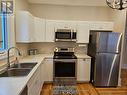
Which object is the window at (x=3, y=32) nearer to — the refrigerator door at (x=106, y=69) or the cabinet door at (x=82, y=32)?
the cabinet door at (x=82, y=32)

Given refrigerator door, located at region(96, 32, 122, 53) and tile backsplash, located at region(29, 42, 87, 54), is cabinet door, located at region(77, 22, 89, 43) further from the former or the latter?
refrigerator door, located at region(96, 32, 122, 53)

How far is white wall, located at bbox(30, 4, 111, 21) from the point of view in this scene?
489 centimetres

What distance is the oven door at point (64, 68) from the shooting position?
423 cm

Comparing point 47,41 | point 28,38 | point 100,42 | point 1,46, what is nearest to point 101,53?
point 100,42

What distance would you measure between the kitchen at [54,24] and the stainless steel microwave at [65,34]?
0.13m

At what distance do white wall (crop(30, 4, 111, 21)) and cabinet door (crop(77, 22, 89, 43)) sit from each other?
1.72 ft

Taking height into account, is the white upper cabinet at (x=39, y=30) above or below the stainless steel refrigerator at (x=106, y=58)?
above

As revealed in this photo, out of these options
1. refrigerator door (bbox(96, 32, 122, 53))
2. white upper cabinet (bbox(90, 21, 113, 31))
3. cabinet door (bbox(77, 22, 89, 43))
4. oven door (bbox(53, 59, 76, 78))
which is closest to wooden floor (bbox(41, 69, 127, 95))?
oven door (bbox(53, 59, 76, 78))

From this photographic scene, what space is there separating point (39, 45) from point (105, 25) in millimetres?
2266

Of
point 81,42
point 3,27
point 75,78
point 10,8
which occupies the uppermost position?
point 10,8

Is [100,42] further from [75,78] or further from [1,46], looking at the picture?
[1,46]

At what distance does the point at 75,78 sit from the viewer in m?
4.34

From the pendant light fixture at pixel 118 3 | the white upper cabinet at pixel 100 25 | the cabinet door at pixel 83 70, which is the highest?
the pendant light fixture at pixel 118 3

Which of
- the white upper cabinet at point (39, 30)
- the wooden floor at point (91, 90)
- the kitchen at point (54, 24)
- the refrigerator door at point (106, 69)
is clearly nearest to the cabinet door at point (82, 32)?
the kitchen at point (54, 24)
